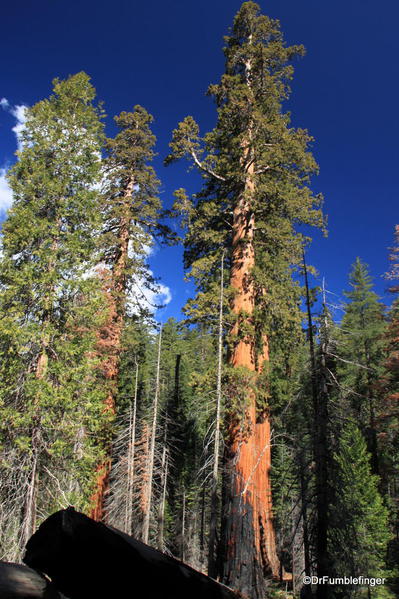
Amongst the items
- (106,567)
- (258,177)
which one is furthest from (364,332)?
(106,567)

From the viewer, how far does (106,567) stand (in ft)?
6.63

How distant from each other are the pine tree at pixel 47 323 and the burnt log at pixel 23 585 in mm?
6101

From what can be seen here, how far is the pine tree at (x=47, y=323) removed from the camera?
24.9 ft

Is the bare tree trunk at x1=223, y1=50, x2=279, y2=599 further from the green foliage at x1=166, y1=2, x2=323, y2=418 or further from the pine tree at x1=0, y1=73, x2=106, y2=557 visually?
the pine tree at x1=0, y1=73, x2=106, y2=557

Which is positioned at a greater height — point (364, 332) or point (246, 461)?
A: point (364, 332)

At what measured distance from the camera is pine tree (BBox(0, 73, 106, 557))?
758cm

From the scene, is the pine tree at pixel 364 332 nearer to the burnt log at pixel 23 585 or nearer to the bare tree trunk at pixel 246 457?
the bare tree trunk at pixel 246 457

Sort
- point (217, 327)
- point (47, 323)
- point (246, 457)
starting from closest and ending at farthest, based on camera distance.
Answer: point (47, 323)
point (246, 457)
point (217, 327)

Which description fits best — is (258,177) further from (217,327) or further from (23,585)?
(23,585)

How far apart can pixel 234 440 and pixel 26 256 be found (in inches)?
284

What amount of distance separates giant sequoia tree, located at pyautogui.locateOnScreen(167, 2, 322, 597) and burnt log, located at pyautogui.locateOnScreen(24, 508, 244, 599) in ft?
21.6

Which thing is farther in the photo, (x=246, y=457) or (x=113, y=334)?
(x=113, y=334)

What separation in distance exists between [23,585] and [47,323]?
708 centimetres

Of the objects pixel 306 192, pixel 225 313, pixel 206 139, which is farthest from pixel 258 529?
Answer: pixel 206 139
